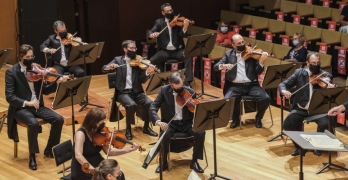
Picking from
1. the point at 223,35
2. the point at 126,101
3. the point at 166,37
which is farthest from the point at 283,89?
the point at 223,35

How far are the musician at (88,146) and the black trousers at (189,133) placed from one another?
1.34 meters

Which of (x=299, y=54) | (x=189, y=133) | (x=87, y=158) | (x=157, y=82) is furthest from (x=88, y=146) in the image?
(x=299, y=54)

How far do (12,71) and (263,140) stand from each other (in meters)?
3.35

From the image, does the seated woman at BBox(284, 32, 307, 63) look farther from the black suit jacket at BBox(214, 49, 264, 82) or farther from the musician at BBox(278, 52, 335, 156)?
the musician at BBox(278, 52, 335, 156)

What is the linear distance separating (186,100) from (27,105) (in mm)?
1882

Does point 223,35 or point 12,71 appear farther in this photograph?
point 223,35

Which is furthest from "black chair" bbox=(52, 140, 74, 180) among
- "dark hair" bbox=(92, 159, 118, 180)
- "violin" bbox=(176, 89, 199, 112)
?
"dark hair" bbox=(92, 159, 118, 180)

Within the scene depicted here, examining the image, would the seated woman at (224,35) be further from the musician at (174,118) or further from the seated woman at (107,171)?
the seated woman at (107,171)

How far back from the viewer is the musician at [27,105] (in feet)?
26.1

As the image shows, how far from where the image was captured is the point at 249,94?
942 centimetres

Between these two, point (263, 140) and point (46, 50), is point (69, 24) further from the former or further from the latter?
point (263, 140)

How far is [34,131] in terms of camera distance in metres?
8.03

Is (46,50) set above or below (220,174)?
above

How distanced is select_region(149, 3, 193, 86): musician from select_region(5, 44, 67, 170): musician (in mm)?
2820
